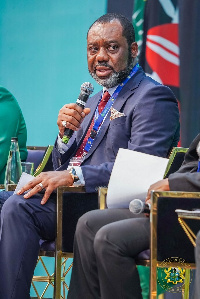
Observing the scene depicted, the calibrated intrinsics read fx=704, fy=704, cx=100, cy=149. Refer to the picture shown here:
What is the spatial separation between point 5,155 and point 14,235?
30.3 inches

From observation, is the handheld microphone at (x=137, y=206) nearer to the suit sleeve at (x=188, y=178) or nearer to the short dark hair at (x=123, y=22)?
the suit sleeve at (x=188, y=178)

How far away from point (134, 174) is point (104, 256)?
15.7 inches

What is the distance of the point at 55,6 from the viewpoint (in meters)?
5.29

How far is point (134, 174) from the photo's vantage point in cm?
312

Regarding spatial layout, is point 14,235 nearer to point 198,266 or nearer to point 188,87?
point 198,266

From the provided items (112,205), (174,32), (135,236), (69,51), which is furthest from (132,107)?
(69,51)

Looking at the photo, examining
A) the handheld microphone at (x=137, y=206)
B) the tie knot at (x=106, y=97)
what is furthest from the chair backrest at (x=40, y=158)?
the handheld microphone at (x=137, y=206)

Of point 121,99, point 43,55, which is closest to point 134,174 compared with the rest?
point 121,99

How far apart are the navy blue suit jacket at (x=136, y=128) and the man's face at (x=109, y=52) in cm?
9

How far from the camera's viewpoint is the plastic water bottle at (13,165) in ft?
12.7

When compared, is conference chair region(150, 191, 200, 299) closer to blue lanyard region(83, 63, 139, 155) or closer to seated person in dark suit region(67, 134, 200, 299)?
seated person in dark suit region(67, 134, 200, 299)

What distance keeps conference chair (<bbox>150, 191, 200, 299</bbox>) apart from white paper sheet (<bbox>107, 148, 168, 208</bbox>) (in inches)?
6.2

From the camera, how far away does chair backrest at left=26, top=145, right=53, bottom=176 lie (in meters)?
4.13

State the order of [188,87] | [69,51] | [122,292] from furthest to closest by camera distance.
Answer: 1. [69,51]
2. [188,87]
3. [122,292]
